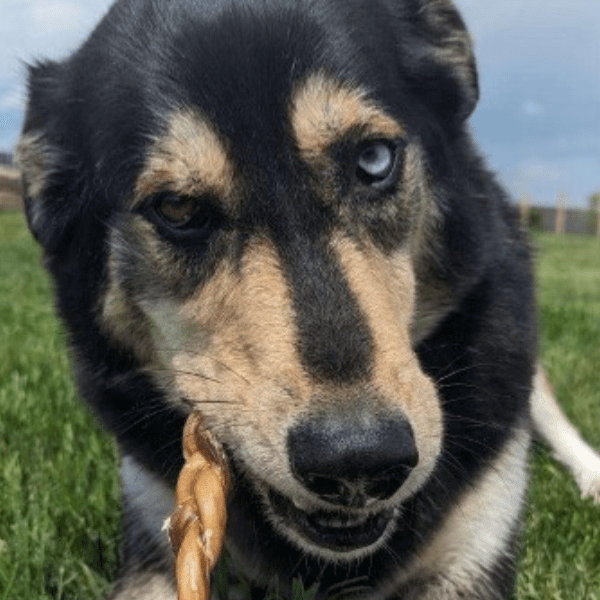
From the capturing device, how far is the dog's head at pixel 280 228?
7.07ft

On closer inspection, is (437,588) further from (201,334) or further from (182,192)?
(182,192)

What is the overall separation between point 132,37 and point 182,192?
0.52m


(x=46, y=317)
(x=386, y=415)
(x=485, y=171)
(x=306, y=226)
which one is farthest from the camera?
(x=46, y=317)

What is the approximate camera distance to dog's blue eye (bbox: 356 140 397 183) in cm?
250

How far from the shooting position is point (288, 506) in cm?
243

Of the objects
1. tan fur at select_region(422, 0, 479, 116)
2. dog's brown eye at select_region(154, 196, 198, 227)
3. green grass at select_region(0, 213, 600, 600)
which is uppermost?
→ tan fur at select_region(422, 0, 479, 116)

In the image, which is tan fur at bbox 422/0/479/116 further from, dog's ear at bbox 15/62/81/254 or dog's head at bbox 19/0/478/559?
dog's ear at bbox 15/62/81/254

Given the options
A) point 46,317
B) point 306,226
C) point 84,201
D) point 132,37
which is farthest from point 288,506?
point 46,317

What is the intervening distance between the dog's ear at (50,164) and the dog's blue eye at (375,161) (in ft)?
2.74

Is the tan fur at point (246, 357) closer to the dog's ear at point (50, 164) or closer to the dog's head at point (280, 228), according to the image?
the dog's head at point (280, 228)

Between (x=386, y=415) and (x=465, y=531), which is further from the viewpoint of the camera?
(x=465, y=531)

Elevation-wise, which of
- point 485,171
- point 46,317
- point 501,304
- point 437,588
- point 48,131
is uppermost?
point 48,131

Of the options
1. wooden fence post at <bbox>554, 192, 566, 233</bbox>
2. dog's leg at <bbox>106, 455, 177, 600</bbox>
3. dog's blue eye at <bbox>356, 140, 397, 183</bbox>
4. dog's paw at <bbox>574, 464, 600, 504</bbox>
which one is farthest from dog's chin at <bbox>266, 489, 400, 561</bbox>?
wooden fence post at <bbox>554, 192, 566, 233</bbox>

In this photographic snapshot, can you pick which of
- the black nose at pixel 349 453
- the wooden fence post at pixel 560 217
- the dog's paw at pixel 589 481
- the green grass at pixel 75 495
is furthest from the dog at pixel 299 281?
the wooden fence post at pixel 560 217
